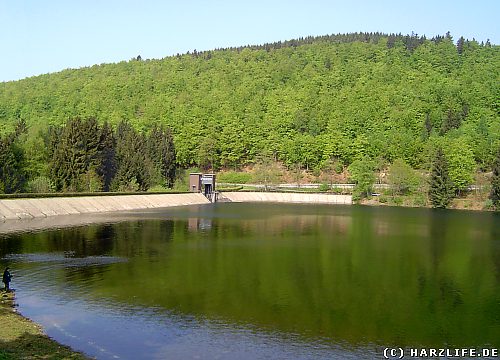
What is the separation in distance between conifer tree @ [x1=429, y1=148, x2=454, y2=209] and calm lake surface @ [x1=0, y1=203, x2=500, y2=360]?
64837mm

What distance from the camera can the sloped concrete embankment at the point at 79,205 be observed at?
72.7 metres

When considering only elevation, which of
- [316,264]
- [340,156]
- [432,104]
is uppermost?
[432,104]

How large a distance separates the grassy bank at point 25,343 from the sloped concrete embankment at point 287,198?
353ft

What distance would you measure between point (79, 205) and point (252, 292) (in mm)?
59702

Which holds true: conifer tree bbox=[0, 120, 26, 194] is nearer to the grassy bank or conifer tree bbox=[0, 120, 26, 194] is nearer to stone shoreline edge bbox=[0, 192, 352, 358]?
stone shoreline edge bbox=[0, 192, 352, 358]

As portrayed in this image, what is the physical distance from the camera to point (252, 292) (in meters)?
32.6

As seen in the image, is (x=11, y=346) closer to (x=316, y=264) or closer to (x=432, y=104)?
(x=316, y=264)

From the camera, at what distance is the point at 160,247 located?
50594mm

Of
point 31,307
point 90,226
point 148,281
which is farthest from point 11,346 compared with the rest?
point 90,226

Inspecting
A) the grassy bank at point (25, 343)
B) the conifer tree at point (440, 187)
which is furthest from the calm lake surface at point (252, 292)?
the conifer tree at point (440, 187)

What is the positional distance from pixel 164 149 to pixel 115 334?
12516 centimetres

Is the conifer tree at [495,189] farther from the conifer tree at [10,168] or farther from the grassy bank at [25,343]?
the grassy bank at [25,343]

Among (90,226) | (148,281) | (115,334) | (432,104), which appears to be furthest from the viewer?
(432,104)

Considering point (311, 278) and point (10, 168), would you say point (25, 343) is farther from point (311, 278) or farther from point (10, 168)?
point (10, 168)
